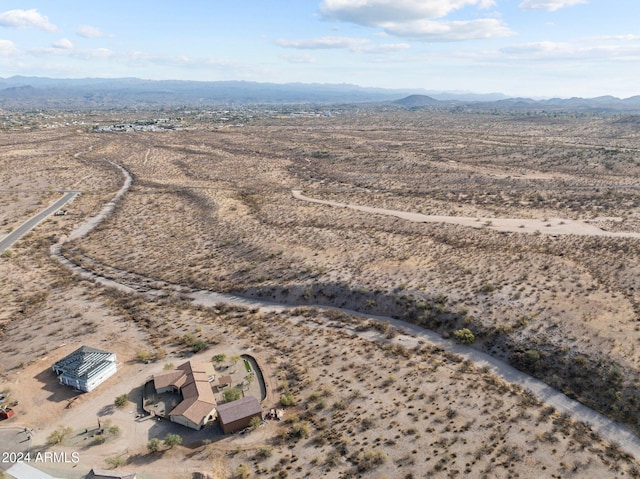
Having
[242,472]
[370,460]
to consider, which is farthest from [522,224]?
[242,472]

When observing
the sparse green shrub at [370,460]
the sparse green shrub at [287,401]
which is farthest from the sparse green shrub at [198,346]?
the sparse green shrub at [370,460]

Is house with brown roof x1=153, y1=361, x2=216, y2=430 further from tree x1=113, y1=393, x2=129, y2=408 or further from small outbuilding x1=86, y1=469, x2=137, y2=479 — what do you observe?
small outbuilding x1=86, y1=469, x2=137, y2=479

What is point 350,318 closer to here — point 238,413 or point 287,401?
point 287,401

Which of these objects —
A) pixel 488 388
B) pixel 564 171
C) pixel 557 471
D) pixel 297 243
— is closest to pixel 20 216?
pixel 297 243

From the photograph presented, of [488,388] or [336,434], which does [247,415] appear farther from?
[488,388]

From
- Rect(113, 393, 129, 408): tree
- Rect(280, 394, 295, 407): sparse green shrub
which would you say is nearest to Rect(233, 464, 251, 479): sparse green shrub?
Rect(280, 394, 295, 407): sparse green shrub

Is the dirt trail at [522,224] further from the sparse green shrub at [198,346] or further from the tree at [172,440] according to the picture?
the tree at [172,440]
